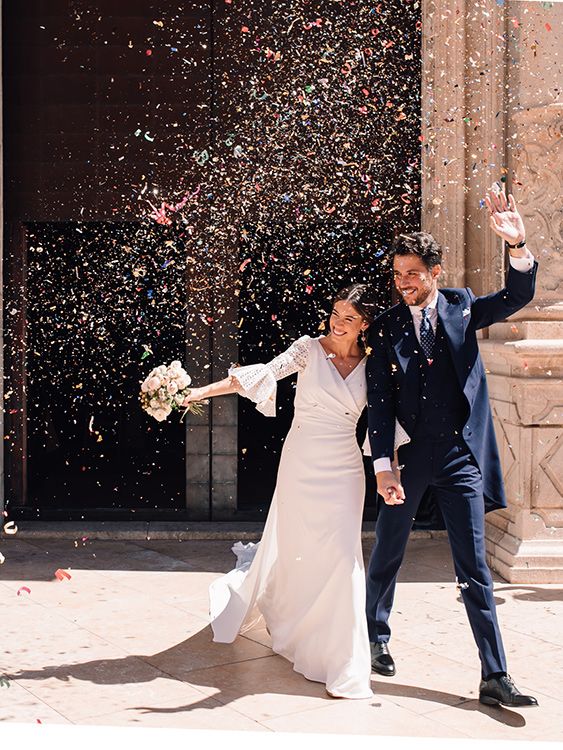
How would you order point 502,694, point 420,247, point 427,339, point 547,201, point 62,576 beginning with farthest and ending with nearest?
point 547,201, point 62,576, point 427,339, point 420,247, point 502,694

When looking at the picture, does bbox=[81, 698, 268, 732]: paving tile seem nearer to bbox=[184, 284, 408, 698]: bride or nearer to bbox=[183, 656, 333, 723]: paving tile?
bbox=[183, 656, 333, 723]: paving tile

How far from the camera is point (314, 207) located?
8.13 metres

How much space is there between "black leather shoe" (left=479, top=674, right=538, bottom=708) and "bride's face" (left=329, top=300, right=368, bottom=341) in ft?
5.19

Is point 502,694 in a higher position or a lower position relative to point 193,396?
lower

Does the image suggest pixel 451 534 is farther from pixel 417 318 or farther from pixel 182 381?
pixel 182 381

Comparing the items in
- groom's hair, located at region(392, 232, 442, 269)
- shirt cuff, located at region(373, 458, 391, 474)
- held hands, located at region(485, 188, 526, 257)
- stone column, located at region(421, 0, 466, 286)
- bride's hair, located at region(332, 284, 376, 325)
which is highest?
stone column, located at region(421, 0, 466, 286)

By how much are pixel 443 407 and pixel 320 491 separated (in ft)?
2.30

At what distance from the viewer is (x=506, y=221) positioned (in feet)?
14.9

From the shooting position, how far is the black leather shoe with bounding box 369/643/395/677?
4.88m

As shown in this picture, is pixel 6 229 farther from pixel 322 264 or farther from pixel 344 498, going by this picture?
pixel 344 498

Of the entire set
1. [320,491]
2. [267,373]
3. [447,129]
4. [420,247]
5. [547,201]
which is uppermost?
[447,129]

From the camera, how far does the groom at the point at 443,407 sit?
4.58 meters

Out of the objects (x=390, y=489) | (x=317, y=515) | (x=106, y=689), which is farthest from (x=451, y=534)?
(x=106, y=689)

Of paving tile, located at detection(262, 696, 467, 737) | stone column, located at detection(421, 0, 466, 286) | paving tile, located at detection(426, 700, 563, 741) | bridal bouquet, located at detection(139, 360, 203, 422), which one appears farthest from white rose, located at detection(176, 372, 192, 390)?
stone column, located at detection(421, 0, 466, 286)
